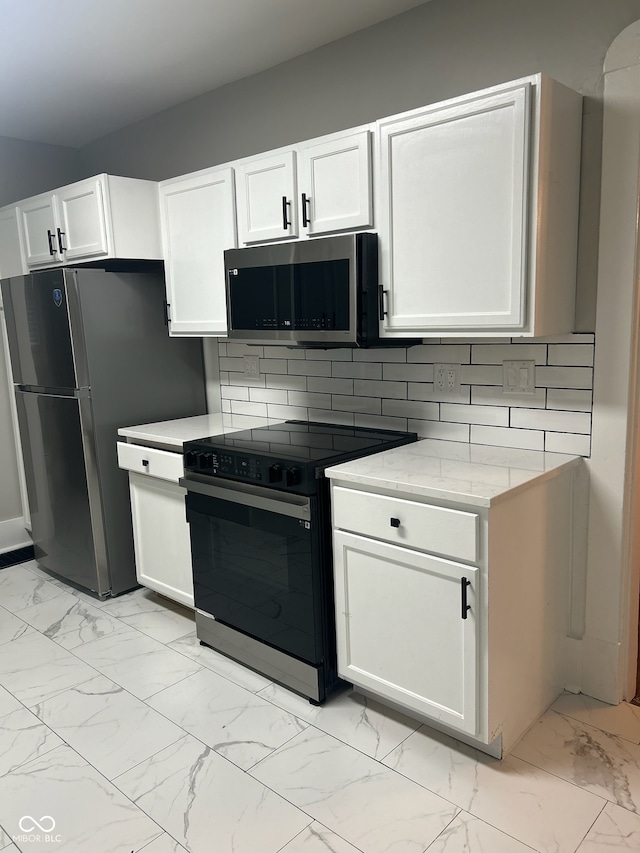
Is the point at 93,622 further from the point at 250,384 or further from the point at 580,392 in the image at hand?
the point at 580,392

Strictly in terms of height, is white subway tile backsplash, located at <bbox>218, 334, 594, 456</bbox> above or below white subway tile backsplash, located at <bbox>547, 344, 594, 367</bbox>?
below

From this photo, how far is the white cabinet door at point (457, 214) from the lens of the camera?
1.92 metres

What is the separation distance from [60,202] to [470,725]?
305 cm

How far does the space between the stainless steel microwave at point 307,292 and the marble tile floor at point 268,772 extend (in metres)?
1.35

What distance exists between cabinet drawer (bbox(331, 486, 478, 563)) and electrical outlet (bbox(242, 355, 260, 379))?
1.29 meters

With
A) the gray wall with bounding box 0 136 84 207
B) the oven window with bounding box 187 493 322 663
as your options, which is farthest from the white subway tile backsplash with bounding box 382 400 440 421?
the gray wall with bounding box 0 136 84 207

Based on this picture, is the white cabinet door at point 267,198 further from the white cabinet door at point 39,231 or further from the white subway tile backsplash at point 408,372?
the white cabinet door at point 39,231

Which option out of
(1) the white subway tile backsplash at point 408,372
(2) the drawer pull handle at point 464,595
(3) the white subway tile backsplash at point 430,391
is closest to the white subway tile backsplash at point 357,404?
(3) the white subway tile backsplash at point 430,391

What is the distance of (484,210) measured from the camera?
1.98m

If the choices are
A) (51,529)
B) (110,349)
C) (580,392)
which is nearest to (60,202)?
(110,349)

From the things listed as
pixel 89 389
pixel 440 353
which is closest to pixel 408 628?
pixel 440 353

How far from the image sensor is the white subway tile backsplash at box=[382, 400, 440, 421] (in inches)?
102

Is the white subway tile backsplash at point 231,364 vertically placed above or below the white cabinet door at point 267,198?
below

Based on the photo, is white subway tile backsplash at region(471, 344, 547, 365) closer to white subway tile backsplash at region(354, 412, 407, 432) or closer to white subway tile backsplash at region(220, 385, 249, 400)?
white subway tile backsplash at region(354, 412, 407, 432)
